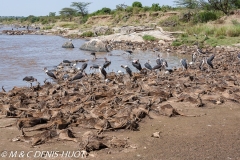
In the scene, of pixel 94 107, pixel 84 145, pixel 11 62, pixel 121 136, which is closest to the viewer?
pixel 84 145

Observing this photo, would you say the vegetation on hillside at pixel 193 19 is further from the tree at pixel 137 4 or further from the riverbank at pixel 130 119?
the riverbank at pixel 130 119

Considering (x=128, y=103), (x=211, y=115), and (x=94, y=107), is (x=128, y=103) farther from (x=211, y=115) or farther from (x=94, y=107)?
(x=211, y=115)

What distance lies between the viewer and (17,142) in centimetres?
559

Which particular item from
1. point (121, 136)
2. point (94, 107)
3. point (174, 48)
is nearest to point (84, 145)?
point (121, 136)

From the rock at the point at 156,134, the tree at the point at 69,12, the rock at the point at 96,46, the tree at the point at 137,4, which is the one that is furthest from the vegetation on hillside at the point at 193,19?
the rock at the point at 156,134

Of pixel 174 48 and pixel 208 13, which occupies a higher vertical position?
pixel 208 13

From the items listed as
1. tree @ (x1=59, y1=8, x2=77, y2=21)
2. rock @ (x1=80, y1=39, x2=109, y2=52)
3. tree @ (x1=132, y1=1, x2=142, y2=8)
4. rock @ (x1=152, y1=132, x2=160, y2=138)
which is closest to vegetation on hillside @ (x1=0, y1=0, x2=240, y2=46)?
tree @ (x1=132, y1=1, x2=142, y2=8)

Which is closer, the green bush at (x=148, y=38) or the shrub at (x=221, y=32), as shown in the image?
the shrub at (x=221, y=32)

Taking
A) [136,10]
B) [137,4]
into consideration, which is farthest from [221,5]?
[137,4]

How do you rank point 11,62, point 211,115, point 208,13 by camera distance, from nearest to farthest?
point 211,115
point 11,62
point 208,13

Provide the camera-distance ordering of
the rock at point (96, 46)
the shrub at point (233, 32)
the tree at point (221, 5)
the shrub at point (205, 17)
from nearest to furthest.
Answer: the shrub at point (233, 32)
the rock at point (96, 46)
the shrub at point (205, 17)
the tree at point (221, 5)

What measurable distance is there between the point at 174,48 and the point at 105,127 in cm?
1922

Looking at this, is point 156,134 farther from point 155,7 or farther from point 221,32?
point 155,7

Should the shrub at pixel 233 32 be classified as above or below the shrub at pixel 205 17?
below
